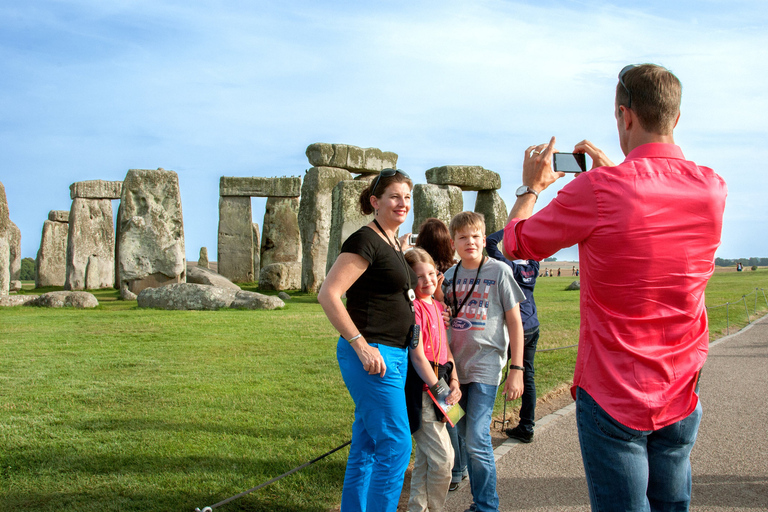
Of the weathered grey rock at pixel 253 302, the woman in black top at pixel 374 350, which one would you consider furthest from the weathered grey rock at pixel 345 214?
the woman in black top at pixel 374 350

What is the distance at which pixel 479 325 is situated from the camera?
3.24 meters

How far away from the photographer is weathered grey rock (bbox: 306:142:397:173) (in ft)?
54.1

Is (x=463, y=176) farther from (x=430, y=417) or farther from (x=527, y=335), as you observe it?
(x=430, y=417)

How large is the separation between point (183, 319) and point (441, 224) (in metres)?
7.09

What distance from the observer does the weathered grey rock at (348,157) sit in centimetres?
1650

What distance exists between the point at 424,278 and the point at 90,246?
20178 millimetres

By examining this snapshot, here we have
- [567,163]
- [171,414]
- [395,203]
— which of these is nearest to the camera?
[567,163]

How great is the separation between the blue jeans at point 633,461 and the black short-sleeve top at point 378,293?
1045 millimetres

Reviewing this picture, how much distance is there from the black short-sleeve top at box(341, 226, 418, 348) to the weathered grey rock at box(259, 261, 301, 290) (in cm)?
1411

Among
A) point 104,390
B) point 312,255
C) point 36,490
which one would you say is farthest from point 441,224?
point 312,255

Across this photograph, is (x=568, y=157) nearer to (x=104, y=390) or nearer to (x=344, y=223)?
(x=104, y=390)

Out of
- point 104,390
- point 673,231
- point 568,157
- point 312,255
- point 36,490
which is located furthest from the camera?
point 312,255

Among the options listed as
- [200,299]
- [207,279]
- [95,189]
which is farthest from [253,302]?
[95,189]

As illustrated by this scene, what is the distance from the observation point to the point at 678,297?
1.72 m
